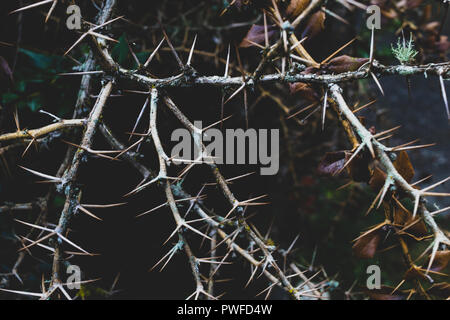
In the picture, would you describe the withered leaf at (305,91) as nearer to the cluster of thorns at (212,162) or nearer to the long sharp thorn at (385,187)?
the cluster of thorns at (212,162)

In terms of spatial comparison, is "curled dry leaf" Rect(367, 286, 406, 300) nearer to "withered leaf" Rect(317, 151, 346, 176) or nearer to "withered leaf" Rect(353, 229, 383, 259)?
"withered leaf" Rect(353, 229, 383, 259)

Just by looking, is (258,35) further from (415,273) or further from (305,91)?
(415,273)

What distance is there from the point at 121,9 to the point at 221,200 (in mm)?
898

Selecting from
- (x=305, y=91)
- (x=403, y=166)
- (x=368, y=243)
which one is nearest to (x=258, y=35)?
(x=305, y=91)

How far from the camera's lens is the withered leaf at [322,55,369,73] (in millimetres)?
877

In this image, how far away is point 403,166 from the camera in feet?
2.77

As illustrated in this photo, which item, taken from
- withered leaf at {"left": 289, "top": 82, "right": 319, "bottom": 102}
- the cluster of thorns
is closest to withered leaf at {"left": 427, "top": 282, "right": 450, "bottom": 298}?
the cluster of thorns

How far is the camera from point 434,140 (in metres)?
3.43

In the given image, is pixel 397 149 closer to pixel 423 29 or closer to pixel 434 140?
pixel 423 29

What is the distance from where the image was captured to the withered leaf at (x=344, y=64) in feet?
2.88

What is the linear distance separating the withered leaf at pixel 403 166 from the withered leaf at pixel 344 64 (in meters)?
0.25

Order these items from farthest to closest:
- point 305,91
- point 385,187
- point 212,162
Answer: point 305,91 → point 212,162 → point 385,187

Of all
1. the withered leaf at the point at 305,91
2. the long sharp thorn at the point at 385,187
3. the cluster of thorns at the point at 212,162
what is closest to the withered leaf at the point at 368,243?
the cluster of thorns at the point at 212,162

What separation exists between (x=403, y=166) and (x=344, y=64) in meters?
0.30
